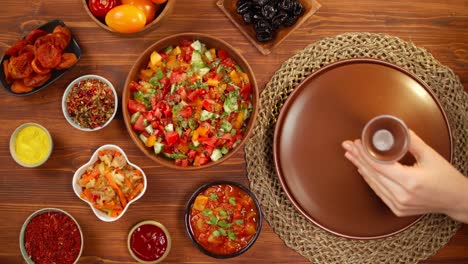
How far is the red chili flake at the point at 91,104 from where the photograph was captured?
1.99 metres

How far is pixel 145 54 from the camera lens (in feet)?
6.28

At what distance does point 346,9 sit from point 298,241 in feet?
3.30

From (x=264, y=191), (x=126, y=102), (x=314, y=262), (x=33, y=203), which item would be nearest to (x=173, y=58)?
(x=126, y=102)

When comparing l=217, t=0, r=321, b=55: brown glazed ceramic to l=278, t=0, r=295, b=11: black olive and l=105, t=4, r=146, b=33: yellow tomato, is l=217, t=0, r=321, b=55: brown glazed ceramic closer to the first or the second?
l=278, t=0, r=295, b=11: black olive

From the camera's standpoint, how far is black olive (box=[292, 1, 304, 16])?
6.33 ft

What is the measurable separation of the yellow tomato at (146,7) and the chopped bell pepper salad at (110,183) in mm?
578

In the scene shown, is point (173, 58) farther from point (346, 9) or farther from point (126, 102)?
point (346, 9)

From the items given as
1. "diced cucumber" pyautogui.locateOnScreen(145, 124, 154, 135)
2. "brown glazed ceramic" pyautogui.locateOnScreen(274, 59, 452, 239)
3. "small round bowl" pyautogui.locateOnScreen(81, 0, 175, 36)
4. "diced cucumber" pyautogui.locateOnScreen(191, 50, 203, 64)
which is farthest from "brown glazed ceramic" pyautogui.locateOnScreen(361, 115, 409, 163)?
"small round bowl" pyautogui.locateOnScreen(81, 0, 175, 36)

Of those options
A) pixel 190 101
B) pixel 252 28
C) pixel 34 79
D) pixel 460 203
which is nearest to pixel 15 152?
pixel 34 79

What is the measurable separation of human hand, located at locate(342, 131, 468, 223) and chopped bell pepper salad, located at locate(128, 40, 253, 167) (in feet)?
1.57

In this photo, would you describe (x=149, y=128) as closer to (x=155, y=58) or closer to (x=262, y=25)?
(x=155, y=58)

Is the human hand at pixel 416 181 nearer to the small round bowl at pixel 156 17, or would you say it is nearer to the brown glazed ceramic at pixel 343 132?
the brown glazed ceramic at pixel 343 132

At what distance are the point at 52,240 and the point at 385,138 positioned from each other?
1404mm

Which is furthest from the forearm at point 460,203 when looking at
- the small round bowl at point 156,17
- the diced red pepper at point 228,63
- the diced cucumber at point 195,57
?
the small round bowl at point 156,17
